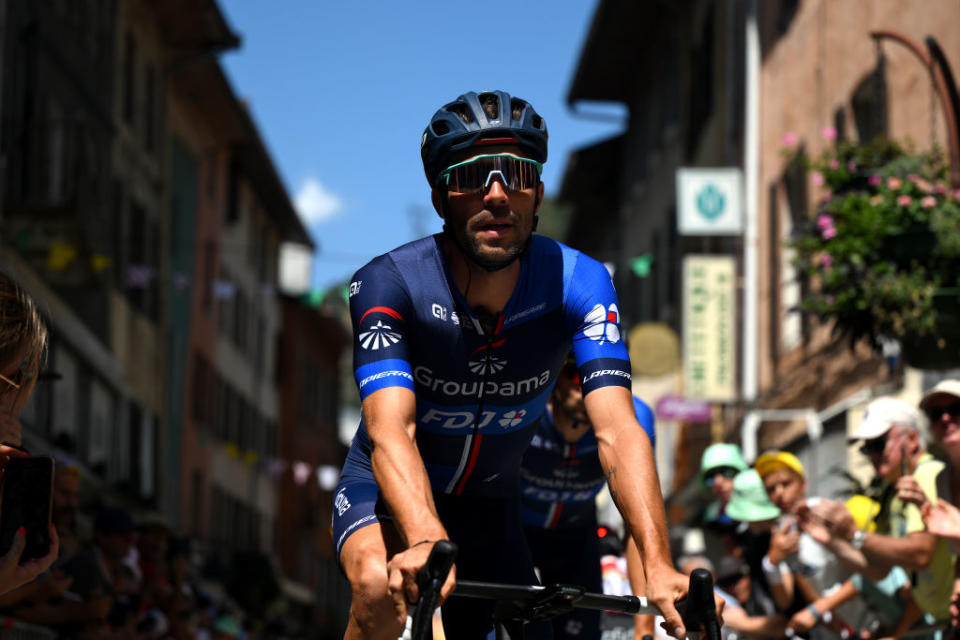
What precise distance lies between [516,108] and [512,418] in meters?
1.02

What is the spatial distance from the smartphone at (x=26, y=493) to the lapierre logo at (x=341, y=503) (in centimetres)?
87

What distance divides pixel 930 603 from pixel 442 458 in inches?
153

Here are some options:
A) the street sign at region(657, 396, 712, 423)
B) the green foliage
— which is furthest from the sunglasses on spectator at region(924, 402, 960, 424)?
the street sign at region(657, 396, 712, 423)

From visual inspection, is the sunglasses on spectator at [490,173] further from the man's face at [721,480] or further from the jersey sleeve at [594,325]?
the man's face at [721,480]

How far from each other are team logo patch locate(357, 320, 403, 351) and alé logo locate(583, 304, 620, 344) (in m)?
0.61

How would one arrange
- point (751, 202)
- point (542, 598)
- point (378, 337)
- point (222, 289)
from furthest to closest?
point (222, 289) → point (751, 202) → point (378, 337) → point (542, 598)

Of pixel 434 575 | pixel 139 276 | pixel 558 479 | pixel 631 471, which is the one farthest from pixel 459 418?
pixel 139 276

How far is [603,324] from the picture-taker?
5.32 metres

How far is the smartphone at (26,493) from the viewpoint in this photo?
495 cm

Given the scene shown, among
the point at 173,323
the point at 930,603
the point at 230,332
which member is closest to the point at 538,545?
the point at 930,603

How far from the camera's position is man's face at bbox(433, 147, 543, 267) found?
16.9 feet

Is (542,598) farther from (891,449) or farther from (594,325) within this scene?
(891,449)

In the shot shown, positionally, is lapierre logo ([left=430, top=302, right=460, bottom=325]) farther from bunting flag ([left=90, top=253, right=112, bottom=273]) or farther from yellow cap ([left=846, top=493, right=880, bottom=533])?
bunting flag ([left=90, top=253, right=112, bottom=273])

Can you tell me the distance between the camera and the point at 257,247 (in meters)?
55.2
